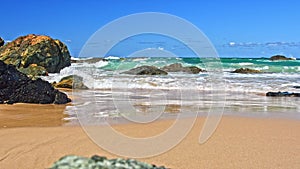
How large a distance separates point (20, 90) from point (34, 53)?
14.5 m

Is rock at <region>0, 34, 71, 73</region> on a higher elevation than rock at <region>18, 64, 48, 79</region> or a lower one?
higher

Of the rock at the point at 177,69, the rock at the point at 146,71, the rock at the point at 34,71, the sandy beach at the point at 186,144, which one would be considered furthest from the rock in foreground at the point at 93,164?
the rock at the point at 177,69

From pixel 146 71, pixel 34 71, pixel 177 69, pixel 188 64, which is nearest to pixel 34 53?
pixel 34 71

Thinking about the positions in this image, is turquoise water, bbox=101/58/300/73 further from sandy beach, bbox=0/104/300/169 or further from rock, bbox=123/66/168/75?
sandy beach, bbox=0/104/300/169

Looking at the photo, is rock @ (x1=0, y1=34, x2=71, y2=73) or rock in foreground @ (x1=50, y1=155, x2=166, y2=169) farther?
rock @ (x1=0, y1=34, x2=71, y2=73)

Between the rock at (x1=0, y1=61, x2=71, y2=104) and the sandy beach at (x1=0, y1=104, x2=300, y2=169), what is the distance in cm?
180

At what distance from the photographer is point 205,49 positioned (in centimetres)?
525

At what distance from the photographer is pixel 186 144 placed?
16.6 ft

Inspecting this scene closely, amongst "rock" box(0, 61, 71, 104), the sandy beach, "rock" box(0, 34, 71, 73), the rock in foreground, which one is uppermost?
"rock" box(0, 34, 71, 73)

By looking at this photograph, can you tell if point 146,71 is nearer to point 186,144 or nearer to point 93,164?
point 186,144

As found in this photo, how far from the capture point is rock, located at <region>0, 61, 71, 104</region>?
8.90m

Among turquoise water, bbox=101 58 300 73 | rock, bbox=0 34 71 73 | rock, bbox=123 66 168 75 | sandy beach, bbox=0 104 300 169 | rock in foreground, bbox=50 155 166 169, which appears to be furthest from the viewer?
rock, bbox=0 34 71 73

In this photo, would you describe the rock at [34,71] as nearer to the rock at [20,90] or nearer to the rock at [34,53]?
the rock at [34,53]

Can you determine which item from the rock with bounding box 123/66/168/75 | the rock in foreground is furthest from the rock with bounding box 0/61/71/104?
the rock with bounding box 123/66/168/75
